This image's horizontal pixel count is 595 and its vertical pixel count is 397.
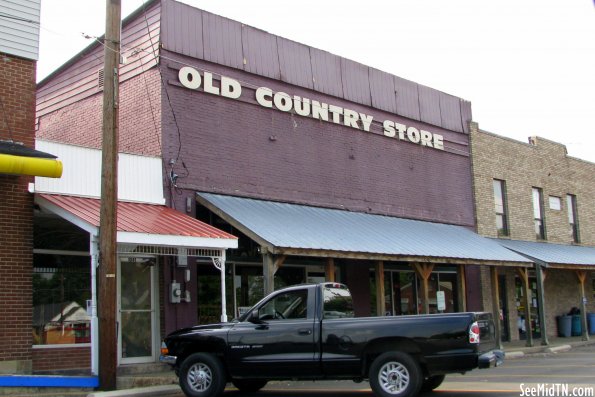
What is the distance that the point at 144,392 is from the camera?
1222cm

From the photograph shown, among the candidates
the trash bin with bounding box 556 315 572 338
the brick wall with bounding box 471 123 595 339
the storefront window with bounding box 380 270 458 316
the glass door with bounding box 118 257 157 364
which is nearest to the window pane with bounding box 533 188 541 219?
the brick wall with bounding box 471 123 595 339

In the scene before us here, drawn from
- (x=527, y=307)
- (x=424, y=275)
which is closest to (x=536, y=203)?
(x=527, y=307)

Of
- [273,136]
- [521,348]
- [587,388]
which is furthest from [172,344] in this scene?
[521,348]

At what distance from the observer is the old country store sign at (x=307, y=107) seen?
693 inches

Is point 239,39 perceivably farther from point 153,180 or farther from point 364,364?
point 364,364

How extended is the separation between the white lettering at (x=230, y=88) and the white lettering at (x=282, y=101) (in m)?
1.29

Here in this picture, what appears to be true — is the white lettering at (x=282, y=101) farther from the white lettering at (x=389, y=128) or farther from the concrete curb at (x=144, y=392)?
the concrete curb at (x=144, y=392)

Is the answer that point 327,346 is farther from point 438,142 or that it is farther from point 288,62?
point 438,142

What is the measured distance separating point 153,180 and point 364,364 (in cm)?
770

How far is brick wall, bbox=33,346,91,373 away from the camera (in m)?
14.0

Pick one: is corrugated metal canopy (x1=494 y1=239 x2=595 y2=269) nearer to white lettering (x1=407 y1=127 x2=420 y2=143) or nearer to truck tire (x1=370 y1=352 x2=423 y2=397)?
white lettering (x1=407 y1=127 x2=420 y2=143)

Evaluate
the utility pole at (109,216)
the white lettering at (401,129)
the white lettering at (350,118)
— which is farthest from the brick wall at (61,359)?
the white lettering at (401,129)

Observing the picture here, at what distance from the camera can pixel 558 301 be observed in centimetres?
2862

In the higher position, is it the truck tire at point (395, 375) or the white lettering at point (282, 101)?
the white lettering at point (282, 101)
